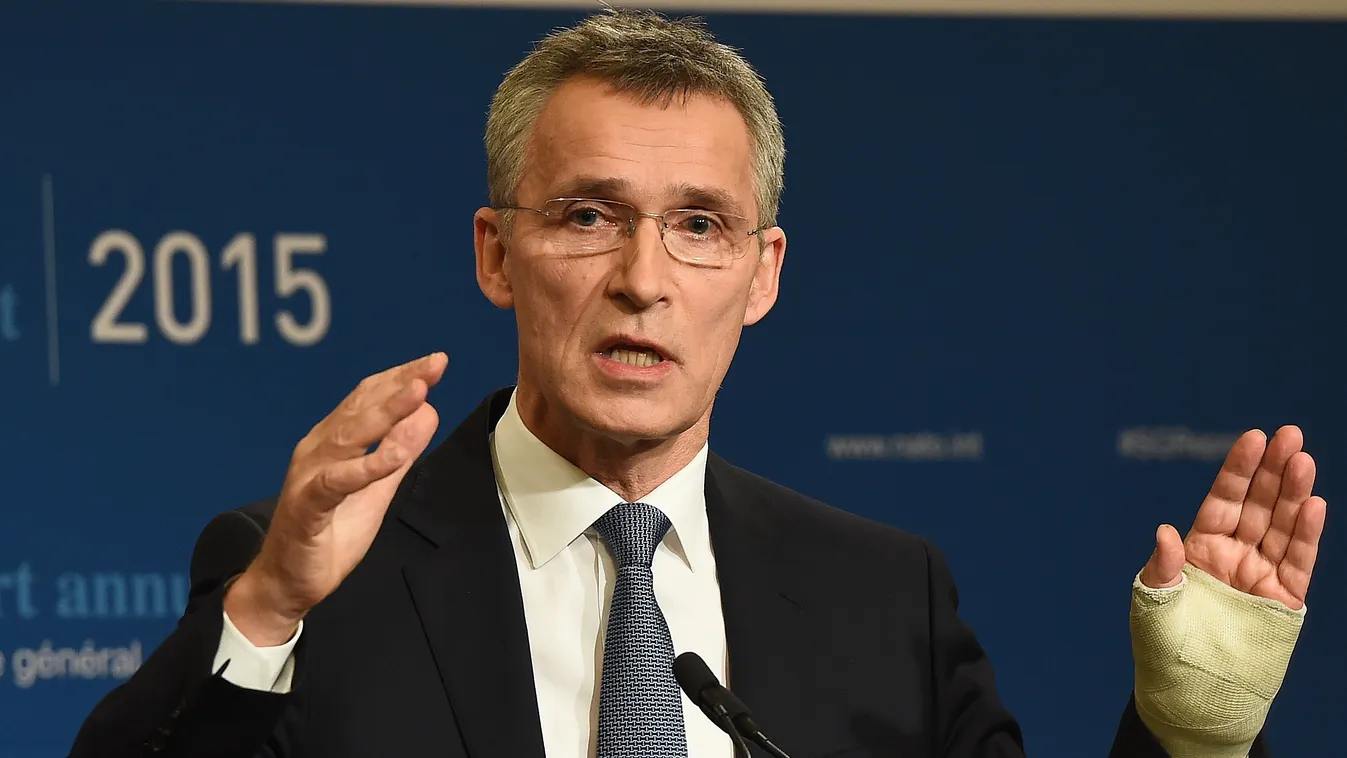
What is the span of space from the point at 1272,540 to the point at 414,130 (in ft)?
6.92

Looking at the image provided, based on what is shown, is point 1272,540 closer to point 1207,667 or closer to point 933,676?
point 1207,667

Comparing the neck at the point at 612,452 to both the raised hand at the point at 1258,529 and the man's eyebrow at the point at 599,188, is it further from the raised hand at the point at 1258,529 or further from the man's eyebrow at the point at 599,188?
the raised hand at the point at 1258,529

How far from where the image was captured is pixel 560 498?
2.01 metres

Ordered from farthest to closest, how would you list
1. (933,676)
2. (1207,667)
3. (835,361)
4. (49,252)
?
(835,361) → (49,252) → (933,676) → (1207,667)

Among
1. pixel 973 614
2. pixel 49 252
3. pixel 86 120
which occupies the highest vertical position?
pixel 86 120

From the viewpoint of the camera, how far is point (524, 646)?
6.17 ft


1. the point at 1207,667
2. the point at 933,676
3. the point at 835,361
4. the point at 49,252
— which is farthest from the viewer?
the point at 835,361

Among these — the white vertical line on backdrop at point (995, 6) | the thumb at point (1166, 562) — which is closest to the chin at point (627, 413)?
the thumb at point (1166, 562)

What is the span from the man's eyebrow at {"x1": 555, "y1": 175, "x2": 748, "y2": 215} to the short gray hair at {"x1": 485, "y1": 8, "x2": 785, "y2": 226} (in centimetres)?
11

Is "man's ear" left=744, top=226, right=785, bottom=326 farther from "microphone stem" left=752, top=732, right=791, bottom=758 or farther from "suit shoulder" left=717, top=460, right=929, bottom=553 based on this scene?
"microphone stem" left=752, top=732, right=791, bottom=758

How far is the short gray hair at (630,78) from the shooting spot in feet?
6.62

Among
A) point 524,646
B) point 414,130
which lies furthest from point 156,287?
point 524,646

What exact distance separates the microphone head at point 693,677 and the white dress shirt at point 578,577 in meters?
0.24

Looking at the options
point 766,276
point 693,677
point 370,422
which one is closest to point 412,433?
point 370,422
